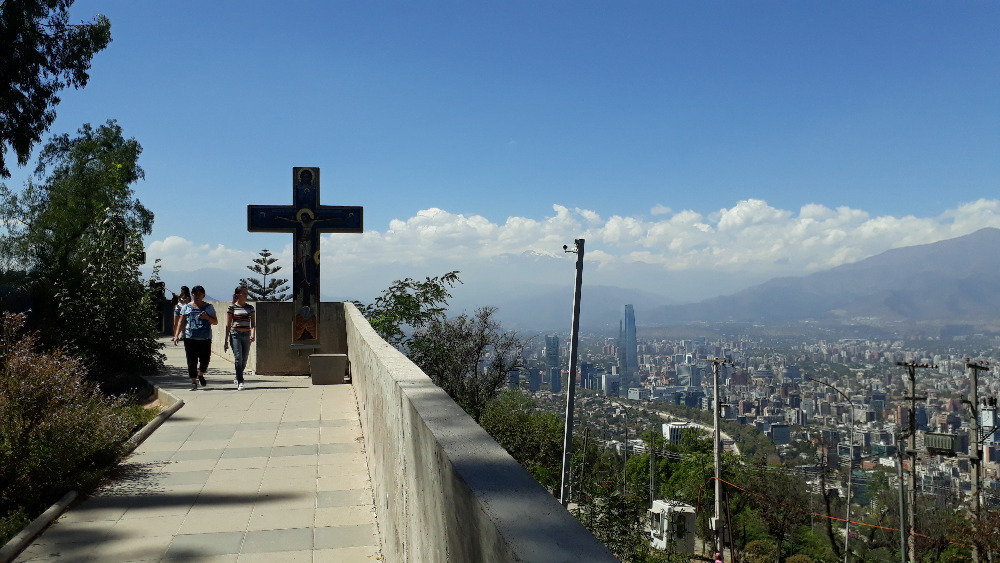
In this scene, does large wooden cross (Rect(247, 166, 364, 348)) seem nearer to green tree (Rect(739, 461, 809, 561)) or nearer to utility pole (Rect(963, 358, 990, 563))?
utility pole (Rect(963, 358, 990, 563))

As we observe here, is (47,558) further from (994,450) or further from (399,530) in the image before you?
(994,450)

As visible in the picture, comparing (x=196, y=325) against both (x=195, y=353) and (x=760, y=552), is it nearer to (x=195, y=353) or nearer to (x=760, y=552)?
(x=195, y=353)

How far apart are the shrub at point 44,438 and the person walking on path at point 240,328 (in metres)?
4.47

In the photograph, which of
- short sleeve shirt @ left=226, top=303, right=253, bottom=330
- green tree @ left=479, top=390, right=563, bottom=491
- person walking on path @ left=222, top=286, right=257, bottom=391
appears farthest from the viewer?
green tree @ left=479, top=390, right=563, bottom=491

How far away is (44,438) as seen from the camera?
Result: 6109 millimetres

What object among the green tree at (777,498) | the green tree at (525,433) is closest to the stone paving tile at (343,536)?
the green tree at (525,433)

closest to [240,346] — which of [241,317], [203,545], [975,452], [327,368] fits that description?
[241,317]

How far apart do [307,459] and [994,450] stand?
65.1m

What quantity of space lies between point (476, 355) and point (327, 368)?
36.0ft

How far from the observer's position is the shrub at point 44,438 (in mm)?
5633

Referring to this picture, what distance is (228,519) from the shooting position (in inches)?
217

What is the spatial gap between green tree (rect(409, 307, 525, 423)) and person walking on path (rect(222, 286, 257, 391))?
9.88m

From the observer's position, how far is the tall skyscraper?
341ft

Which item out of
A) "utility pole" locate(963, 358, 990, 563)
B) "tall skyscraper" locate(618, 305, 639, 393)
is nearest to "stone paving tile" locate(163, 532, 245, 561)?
"utility pole" locate(963, 358, 990, 563)
